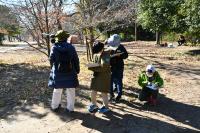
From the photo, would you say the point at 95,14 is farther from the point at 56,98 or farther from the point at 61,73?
the point at 61,73

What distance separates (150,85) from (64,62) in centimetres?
187

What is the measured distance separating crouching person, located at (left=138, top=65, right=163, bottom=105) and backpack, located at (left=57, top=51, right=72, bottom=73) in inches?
66.6

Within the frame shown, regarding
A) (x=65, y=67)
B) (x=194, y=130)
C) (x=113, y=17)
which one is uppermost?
(x=113, y=17)

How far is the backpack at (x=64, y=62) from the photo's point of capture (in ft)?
21.6

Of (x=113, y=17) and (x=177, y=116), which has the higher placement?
(x=113, y=17)

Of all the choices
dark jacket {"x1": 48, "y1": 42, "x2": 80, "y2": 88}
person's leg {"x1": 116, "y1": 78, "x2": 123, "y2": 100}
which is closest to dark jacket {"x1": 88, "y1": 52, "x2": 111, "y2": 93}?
dark jacket {"x1": 48, "y1": 42, "x2": 80, "y2": 88}

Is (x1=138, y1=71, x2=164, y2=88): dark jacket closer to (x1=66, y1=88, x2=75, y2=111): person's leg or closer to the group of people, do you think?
the group of people

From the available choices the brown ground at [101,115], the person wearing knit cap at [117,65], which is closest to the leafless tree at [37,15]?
the brown ground at [101,115]

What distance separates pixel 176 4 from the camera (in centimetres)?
1777

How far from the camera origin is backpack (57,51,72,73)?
6.59 metres

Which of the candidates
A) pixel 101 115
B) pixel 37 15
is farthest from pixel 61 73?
pixel 37 15

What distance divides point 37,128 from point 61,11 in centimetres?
583

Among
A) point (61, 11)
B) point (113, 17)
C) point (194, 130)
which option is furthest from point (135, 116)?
point (113, 17)

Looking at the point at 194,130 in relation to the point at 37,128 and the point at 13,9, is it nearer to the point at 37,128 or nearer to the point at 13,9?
the point at 37,128
